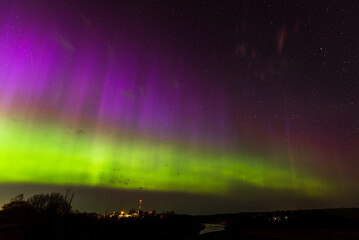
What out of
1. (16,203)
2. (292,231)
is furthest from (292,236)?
(16,203)

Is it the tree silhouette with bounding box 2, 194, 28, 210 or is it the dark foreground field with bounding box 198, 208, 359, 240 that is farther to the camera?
the tree silhouette with bounding box 2, 194, 28, 210

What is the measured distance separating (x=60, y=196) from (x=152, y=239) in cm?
5054

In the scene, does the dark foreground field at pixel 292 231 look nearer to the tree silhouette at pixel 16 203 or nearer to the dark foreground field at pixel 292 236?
the dark foreground field at pixel 292 236

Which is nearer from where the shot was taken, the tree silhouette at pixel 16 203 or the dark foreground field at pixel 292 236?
the dark foreground field at pixel 292 236

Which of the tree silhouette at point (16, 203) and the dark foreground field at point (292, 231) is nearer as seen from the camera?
the dark foreground field at point (292, 231)

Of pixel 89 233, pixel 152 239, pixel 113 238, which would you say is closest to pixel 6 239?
pixel 89 233

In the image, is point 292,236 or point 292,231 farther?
point 292,231

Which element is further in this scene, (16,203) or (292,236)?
(16,203)

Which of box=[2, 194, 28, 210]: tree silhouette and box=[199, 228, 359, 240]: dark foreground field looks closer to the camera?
box=[199, 228, 359, 240]: dark foreground field

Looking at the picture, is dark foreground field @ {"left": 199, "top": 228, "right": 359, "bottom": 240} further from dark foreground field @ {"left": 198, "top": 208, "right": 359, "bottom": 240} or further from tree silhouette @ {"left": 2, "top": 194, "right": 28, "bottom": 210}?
tree silhouette @ {"left": 2, "top": 194, "right": 28, "bottom": 210}

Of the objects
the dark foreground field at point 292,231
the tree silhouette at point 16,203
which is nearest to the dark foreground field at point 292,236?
the dark foreground field at point 292,231

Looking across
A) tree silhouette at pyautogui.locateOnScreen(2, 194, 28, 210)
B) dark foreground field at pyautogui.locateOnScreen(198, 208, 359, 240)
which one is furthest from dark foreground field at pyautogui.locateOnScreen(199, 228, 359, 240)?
tree silhouette at pyautogui.locateOnScreen(2, 194, 28, 210)

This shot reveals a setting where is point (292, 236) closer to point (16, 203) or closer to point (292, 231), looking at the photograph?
point (292, 231)

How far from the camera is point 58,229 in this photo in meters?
22.2
